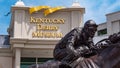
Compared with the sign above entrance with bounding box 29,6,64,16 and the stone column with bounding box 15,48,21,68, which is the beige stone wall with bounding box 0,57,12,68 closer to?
the stone column with bounding box 15,48,21,68

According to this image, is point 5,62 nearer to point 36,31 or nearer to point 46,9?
point 36,31

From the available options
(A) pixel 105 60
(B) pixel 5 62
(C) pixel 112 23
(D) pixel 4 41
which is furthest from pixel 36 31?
(A) pixel 105 60

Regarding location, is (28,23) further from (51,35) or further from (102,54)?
(102,54)

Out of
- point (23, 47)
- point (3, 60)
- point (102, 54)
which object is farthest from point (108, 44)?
point (3, 60)

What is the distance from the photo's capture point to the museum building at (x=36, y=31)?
47.2 meters

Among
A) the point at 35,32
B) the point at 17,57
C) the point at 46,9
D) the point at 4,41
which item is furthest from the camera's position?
the point at 4,41

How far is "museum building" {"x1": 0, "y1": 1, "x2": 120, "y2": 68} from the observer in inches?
1859

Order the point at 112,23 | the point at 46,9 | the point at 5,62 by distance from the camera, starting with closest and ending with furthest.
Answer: the point at 46,9, the point at 5,62, the point at 112,23

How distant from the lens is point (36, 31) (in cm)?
4972

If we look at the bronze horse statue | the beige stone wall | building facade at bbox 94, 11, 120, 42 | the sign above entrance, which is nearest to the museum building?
the beige stone wall

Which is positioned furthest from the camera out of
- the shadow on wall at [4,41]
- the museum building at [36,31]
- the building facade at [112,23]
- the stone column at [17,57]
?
the building facade at [112,23]

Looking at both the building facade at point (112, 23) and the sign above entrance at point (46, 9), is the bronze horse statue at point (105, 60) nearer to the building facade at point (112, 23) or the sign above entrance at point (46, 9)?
the sign above entrance at point (46, 9)

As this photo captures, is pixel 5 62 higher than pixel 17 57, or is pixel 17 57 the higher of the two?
pixel 17 57

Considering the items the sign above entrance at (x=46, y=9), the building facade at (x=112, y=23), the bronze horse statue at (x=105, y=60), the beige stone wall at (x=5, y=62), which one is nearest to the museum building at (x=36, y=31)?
the beige stone wall at (x=5, y=62)
